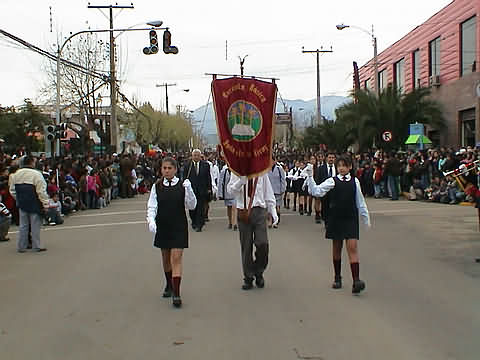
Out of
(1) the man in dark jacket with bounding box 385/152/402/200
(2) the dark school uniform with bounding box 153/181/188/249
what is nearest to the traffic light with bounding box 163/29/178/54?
(1) the man in dark jacket with bounding box 385/152/402/200

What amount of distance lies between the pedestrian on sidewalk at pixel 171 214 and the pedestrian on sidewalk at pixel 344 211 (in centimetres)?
175

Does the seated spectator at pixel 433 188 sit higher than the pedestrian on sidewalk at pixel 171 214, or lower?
lower

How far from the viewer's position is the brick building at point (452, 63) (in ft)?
100

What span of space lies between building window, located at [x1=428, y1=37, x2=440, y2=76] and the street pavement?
995 inches

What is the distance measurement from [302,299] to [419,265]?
3010 mm

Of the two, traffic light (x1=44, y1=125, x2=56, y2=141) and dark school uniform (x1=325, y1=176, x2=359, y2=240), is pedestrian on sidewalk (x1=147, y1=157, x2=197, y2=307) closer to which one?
dark school uniform (x1=325, y1=176, x2=359, y2=240)

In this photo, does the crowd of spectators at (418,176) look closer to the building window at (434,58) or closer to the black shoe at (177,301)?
the building window at (434,58)

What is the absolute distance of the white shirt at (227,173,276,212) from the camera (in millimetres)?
8125

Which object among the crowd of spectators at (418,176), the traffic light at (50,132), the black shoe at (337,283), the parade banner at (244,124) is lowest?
the black shoe at (337,283)

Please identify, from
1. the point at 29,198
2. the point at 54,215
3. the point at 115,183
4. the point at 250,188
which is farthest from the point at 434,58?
the point at 250,188

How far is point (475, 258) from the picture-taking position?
409 inches

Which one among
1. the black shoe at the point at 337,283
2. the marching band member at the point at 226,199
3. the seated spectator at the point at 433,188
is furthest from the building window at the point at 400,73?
the black shoe at the point at 337,283

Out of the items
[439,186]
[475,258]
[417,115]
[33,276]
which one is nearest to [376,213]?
[439,186]

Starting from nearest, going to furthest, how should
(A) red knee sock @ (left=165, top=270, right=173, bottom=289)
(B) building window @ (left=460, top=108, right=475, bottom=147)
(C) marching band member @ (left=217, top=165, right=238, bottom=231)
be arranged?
(A) red knee sock @ (left=165, top=270, right=173, bottom=289)
(C) marching band member @ (left=217, top=165, right=238, bottom=231)
(B) building window @ (left=460, top=108, right=475, bottom=147)
